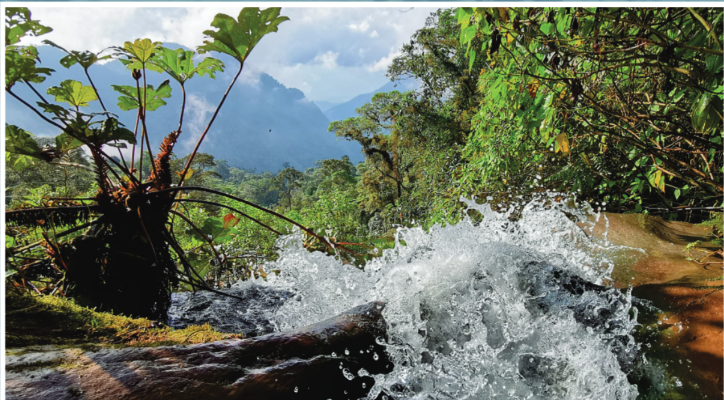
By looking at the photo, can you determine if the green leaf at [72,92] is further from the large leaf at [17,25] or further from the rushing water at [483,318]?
the rushing water at [483,318]

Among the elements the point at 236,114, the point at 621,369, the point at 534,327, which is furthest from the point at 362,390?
the point at 236,114

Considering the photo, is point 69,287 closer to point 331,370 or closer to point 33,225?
point 33,225

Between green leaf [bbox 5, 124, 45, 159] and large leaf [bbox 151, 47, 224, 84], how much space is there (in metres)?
0.75

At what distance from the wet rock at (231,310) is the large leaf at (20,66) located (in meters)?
1.33

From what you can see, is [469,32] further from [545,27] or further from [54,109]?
[54,109]

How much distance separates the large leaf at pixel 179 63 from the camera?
77.3 inches

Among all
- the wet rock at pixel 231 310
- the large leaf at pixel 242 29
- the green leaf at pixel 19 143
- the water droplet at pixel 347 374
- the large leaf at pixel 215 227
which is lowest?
the water droplet at pixel 347 374

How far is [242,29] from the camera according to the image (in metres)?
1.69

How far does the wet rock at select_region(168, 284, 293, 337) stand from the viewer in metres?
1.86

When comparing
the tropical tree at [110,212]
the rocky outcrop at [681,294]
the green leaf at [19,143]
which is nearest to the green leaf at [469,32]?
the tropical tree at [110,212]

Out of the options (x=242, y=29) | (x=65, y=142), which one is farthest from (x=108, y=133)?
(x=242, y=29)

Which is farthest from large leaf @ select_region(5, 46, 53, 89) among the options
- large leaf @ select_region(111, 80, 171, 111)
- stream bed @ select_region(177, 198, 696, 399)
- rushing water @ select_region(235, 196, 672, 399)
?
rushing water @ select_region(235, 196, 672, 399)

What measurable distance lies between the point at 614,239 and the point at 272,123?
177876 millimetres

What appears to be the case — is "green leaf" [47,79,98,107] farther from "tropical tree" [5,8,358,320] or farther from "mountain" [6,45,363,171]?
"mountain" [6,45,363,171]
